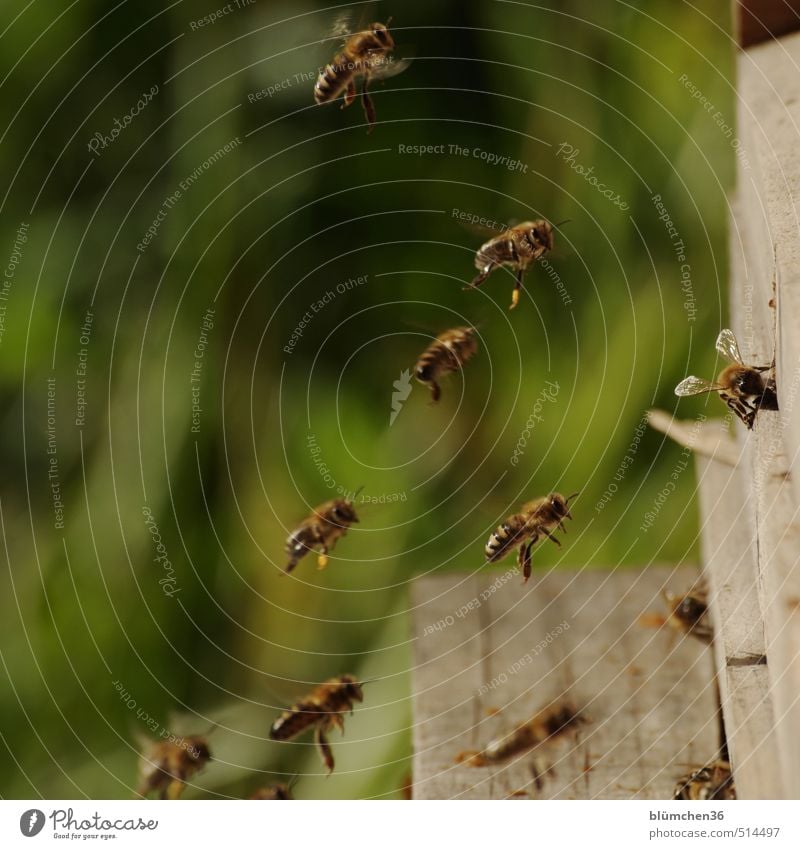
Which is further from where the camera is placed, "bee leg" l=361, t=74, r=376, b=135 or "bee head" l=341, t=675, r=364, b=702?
"bee leg" l=361, t=74, r=376, b=135

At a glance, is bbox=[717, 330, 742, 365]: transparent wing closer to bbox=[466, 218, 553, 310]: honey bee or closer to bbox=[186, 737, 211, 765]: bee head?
bbox=[466, 218, 553, 310]: honey bee

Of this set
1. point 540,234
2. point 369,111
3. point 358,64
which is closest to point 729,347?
point 540,234

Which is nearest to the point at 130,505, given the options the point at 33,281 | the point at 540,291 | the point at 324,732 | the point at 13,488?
the point at 13,488

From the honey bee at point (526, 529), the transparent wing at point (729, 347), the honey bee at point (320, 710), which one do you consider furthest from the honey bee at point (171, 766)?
the transparent wing at point (729, 347)

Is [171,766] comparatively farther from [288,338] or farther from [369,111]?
[369,111]

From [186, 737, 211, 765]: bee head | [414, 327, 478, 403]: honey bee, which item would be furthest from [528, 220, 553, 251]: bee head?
[186, 737, 211, 765]: bee head
